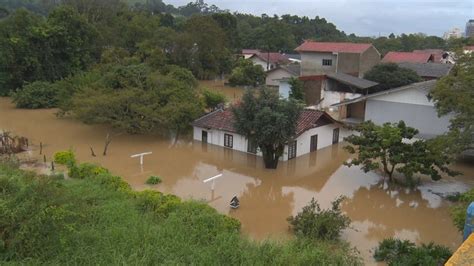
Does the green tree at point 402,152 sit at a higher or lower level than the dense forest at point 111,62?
lower

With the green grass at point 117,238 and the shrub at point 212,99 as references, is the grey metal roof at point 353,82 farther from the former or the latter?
the green grass at point 117,238

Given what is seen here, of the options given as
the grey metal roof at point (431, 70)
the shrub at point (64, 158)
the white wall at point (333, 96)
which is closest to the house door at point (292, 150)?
the shrub at point (64, 158)

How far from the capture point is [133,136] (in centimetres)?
2547

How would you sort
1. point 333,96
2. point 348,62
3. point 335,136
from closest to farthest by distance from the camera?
point 335,136 → point 333,96 → point 348,62

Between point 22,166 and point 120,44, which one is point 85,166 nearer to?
point 22,166

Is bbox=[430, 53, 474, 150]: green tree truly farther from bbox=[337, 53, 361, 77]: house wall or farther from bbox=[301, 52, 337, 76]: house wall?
bbox=[301, 52, 337, 76]: house wall

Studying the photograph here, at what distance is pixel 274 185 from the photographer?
60.2 ft

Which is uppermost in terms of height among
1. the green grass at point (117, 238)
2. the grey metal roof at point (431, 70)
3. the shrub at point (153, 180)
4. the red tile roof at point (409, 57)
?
the red tile roof at point (409, 57)

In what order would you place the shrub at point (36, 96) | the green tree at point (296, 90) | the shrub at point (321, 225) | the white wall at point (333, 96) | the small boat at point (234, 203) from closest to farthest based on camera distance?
the shrub at point (321, 225)
the small boat at point (234, 203)
the green tree at point (296, 90)
the white wall at point (333, 96)
the shrub at point (36, 96)

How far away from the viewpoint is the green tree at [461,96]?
15.4m

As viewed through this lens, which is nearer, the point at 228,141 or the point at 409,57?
the point at 228,141

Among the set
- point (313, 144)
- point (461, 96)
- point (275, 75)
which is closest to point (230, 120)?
point (313, 144)

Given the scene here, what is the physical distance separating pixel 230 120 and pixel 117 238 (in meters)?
13.5

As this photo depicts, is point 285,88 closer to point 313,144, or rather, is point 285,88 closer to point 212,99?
point 212,99
